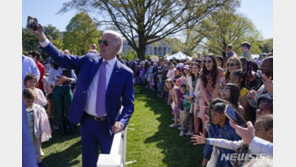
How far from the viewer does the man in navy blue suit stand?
2861 mm

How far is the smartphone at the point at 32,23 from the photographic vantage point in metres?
2.16

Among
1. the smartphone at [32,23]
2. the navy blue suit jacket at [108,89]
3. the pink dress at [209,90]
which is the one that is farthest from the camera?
the pink dress at [209,90]

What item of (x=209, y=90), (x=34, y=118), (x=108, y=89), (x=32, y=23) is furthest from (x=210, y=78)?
(x=32, y=23)

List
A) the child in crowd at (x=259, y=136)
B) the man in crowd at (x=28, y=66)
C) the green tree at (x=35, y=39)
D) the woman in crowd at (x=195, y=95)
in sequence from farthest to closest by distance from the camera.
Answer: the green tree at (x=35, y=39) < the woman in crowd at (x=195, y=95) < the man in crowd at (x=28, y=66) < the child in crowd at (x=259, y=136)

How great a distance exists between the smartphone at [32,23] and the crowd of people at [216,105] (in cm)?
109

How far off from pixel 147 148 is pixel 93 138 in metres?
2.65

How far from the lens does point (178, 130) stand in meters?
6.76

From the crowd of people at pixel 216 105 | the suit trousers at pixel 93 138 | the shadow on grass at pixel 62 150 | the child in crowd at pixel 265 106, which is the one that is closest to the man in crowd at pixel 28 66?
the crowd of people at pixel 216 105

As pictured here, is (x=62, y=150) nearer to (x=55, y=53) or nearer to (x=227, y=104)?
(x=55, y=53)

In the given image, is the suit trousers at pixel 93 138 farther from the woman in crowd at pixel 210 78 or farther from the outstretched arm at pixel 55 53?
the woman in crowd at pixel 210 78

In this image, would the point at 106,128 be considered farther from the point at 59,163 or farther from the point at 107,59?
the point at 59,163

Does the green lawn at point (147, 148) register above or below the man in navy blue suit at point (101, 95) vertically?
below

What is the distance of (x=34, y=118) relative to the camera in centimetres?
412

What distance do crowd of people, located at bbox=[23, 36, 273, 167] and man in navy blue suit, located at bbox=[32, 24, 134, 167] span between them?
40 cm
